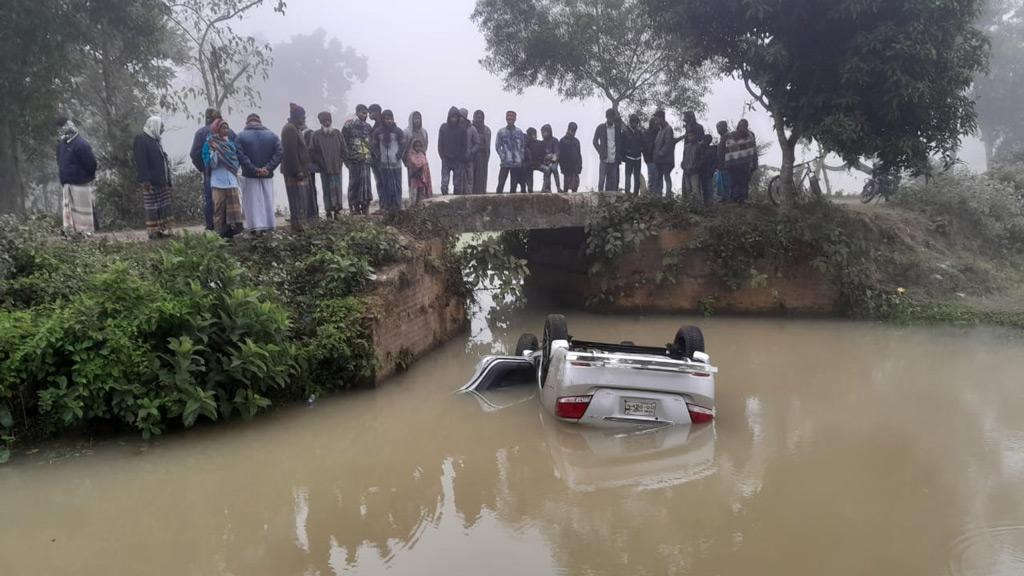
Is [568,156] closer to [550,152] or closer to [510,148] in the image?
[550,152]

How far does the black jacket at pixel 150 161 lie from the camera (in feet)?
32.0

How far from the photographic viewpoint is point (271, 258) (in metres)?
9.20

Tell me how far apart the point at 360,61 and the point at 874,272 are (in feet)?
204

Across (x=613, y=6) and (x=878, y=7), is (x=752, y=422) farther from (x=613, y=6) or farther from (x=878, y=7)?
(x=613, y=6)

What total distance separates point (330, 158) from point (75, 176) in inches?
133

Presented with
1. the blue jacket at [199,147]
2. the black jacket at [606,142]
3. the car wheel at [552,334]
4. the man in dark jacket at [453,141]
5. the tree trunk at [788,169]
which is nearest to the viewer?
the car wheel at [552,334]

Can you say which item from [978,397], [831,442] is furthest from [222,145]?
[978,397]

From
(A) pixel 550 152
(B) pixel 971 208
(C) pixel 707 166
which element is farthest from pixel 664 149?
(B) pixel 971 208

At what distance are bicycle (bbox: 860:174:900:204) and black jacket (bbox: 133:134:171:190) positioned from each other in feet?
44.3

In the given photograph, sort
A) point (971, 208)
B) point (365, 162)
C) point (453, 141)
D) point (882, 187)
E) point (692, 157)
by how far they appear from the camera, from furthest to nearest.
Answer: point (882, 187)
point (971, 208)
point (692, 157)
point (453, 141)
point (365, 162)

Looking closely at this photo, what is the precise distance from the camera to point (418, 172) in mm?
12719

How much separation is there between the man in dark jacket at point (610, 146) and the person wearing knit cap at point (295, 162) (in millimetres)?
5937

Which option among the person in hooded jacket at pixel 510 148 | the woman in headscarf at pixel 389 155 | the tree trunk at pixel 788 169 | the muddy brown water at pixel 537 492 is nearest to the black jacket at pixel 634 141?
the person in hooded jacket at pixel 510 148

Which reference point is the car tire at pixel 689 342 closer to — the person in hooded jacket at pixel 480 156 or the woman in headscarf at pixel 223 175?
the woman in headscarf at pixel 223 175
